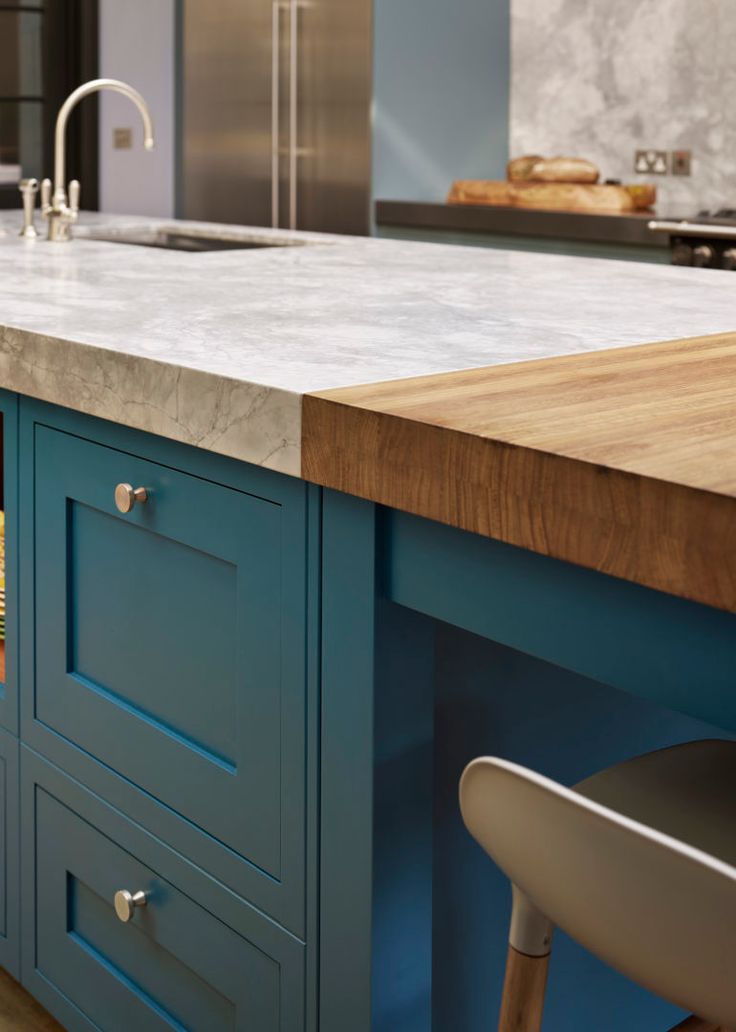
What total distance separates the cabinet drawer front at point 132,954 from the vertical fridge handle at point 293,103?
130 inches

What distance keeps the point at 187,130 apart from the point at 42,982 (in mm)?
3767

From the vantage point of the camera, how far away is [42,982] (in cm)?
157

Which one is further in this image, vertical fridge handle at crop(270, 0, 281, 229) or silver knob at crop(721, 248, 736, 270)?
vertical fridge handle at crop(270, 0, 281, 229)

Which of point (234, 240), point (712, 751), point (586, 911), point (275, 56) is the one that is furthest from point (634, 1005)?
point (275, 56)

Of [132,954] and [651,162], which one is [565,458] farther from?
[651,162]

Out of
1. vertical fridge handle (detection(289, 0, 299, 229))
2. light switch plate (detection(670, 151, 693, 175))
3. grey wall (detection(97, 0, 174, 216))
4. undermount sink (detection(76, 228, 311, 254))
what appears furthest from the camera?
grey wall (detection(97, 0, 174, 216))

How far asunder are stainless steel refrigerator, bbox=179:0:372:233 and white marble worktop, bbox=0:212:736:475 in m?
2.11

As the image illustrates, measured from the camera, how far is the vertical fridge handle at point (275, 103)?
14.5 ft

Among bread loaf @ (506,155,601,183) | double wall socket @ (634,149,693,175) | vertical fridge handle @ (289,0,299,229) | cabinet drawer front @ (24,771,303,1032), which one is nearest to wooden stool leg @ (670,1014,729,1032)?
cabinet drawer front @ (24,771,303,1032)

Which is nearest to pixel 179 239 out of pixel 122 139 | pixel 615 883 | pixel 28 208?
pixel 28 208

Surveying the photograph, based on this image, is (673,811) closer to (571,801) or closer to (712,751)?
(712,751)

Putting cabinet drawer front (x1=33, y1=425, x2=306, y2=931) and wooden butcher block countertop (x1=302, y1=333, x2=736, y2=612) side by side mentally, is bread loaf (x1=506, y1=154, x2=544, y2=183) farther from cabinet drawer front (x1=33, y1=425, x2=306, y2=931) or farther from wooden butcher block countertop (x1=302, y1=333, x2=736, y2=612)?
wooden butcher block countertop (x1=302, y1=333, x2=736, y2=612)

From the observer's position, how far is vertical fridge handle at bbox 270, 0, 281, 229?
14.5 feet

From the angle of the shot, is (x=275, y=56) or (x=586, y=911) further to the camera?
(x=275, y=56)
